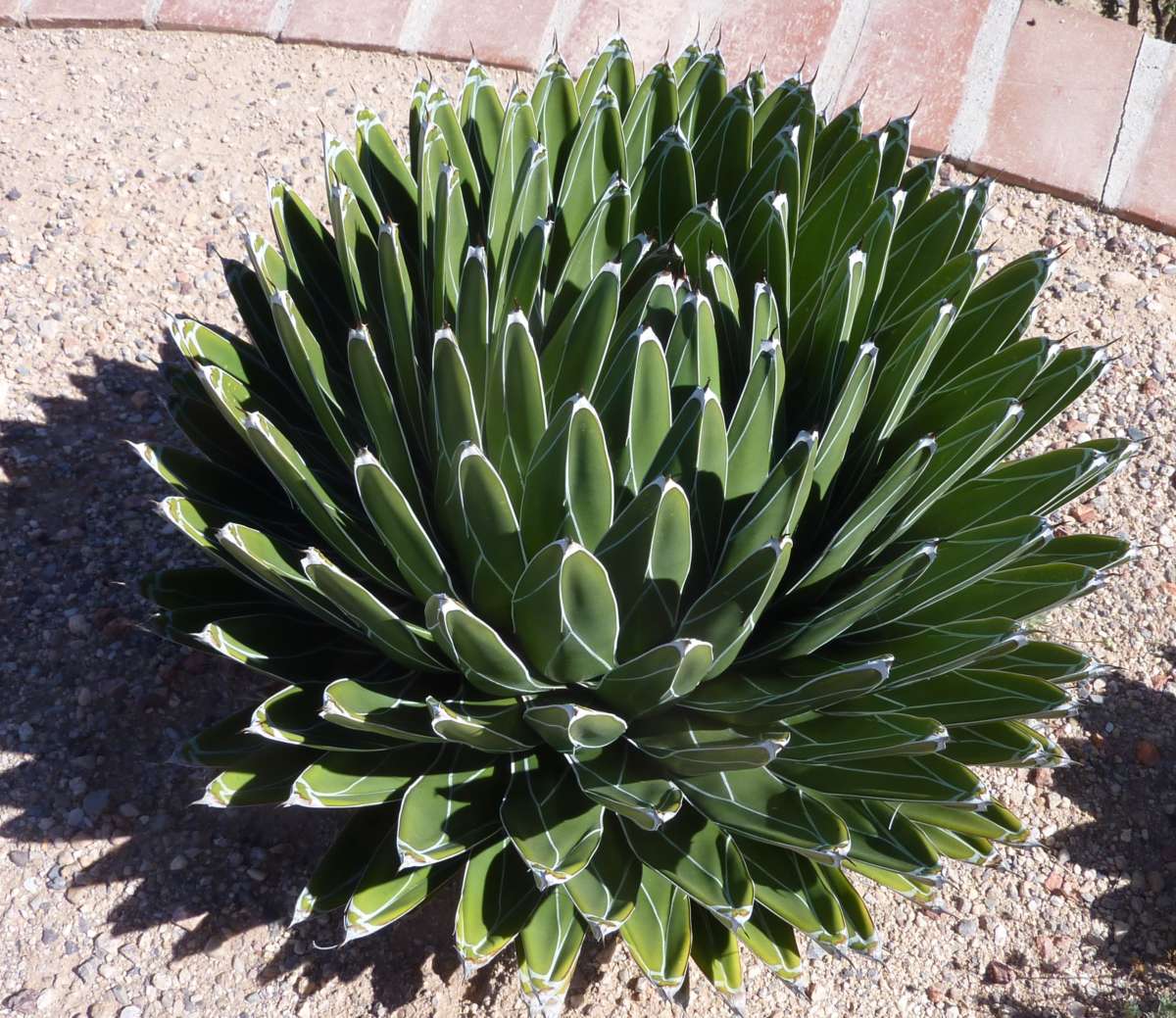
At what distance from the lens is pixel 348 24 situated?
327cm

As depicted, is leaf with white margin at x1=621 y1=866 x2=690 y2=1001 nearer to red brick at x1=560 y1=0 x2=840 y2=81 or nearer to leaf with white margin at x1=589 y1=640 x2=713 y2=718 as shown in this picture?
leaf with white margin at x1=589 y1=640 x2=713 y2=718

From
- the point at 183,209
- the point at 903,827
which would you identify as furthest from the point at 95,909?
the point at 183,209

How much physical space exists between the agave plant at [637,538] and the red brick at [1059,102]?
140 centimetres

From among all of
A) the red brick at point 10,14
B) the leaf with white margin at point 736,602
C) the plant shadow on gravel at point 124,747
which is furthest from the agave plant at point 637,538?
the red brick at point 10,14

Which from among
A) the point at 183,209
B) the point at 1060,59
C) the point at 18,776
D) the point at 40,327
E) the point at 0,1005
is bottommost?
the point at 0,1005

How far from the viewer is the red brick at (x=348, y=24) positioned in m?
3.26

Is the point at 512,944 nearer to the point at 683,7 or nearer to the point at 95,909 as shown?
the point at 95,909

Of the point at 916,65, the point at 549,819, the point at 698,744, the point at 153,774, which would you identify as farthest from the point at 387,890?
the point at 916,65

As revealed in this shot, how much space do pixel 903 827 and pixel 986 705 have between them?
0.19 metres

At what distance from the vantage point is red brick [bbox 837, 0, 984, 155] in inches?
120

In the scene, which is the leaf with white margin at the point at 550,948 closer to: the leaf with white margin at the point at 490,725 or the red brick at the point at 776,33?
the leaf with white margin at the point at 490,725

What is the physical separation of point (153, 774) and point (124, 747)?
0.27ft

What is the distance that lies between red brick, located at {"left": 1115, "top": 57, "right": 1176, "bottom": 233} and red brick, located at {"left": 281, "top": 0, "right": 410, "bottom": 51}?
204 centimetres

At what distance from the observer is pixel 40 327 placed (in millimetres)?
2672
